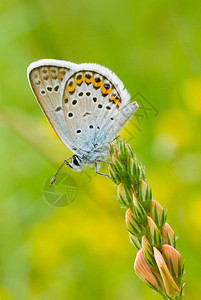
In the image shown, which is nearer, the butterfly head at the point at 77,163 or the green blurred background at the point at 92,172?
the butterfly head at the point at 77,163

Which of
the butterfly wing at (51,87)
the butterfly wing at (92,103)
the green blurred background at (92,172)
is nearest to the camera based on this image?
the butterfly wing at (51,87)

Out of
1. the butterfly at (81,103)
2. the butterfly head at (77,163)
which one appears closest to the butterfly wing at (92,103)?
the butterfly at (81,103)

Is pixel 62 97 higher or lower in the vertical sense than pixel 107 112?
higher

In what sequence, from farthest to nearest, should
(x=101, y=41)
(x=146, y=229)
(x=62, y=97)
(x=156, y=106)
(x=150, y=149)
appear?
(x=101, y=41) → (x=156, y=106) → (x=150, y=149) → (x=62, y=97) → (x=146, y=229)

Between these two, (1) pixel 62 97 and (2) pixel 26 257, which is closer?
(1) pixel 62 97

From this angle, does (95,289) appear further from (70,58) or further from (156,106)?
(70,58)

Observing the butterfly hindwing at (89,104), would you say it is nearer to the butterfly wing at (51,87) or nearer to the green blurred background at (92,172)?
the butterfly wing at (51,87)

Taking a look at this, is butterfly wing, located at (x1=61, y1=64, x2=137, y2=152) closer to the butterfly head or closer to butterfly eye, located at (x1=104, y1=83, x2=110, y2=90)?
butterfly eye, located at (x1=104, y1=83, x2=110, y2=90)

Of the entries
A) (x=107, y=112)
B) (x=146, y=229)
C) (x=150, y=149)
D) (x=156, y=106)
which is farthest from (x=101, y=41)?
(x=146, y=229)

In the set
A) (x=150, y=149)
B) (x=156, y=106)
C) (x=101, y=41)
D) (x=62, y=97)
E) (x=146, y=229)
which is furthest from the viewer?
(x=101, y=41)
